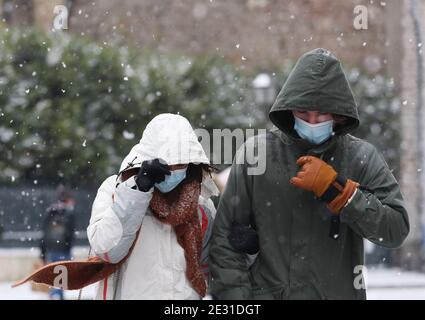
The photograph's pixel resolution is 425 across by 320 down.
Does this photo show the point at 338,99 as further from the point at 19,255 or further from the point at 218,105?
the point at 218,105

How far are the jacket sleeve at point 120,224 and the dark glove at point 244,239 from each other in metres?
0.33

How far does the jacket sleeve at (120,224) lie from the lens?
3.55 m

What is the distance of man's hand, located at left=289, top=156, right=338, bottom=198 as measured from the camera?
346 centimetres

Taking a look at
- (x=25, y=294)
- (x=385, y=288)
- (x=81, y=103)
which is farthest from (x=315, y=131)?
(x=81, y=103)

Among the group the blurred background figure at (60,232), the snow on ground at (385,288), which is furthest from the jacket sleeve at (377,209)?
the blurred background figure at (60,232)

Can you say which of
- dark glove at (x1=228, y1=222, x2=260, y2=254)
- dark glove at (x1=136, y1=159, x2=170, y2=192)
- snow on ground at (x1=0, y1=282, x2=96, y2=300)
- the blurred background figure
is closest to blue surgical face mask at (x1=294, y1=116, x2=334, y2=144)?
dark glove at (x1=228, y1=222, x2=260, y2=254)

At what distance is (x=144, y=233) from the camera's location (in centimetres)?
368

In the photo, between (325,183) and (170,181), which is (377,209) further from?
(170,181)

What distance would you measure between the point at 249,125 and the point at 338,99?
47.6ft

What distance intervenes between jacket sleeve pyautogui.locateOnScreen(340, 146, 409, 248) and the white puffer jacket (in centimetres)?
60

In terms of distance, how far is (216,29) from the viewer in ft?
80.3

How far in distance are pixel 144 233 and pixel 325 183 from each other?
2.32 ft

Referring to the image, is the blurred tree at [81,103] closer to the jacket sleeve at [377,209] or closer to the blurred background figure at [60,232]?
the blurred background figure at [60,232]
